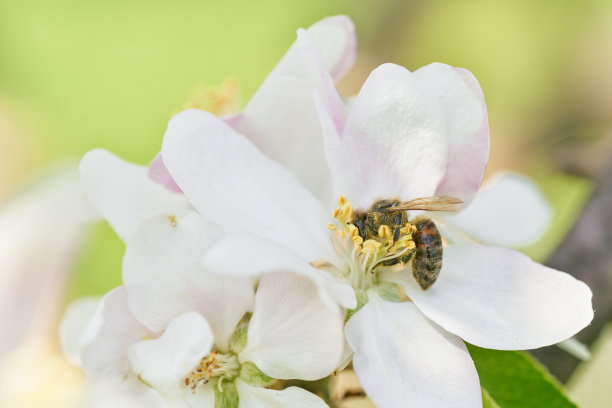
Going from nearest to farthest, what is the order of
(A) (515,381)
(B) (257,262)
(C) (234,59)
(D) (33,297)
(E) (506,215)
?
(D) (33,297)
(B) (257,262)
(A) (515,381)
(E) (506,215)
(C) (234,59)

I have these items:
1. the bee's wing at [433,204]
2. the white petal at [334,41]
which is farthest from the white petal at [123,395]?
the white petal at [334,41]

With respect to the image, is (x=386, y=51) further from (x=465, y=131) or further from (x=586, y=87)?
(x=465, y=131)

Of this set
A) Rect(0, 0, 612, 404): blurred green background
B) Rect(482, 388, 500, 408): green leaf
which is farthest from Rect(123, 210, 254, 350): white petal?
Rect(0, 0, 612, 404): blurred green background

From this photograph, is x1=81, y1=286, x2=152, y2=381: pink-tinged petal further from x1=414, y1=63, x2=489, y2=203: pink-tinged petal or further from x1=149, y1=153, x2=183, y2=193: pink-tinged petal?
x1=414, y1=63, x2=489, y2=203: pink-tinged petal

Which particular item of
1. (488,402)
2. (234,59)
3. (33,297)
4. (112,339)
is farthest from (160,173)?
(234,59)

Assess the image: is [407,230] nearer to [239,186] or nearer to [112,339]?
[239,186]

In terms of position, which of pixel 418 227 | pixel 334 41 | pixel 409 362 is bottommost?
pixel 409 362
